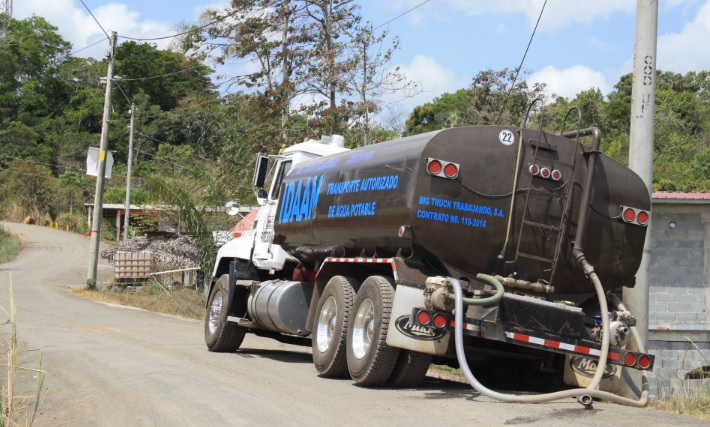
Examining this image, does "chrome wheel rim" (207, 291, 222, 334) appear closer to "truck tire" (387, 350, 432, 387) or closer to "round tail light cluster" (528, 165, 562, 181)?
"truck tire" (387, 350, 432, 387)

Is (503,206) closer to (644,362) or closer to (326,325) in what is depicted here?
(644,362)

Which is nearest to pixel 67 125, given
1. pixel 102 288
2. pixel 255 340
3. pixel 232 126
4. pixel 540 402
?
pixel 232 126

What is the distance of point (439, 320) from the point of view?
7.98m

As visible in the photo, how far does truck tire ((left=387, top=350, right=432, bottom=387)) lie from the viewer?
8.88 meters

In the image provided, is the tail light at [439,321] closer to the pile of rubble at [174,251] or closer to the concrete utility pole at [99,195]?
the pile of rubble at [174,251]

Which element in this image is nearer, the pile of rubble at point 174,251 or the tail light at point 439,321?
the tail light at point 439,321

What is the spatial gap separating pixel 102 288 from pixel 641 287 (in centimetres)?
2424

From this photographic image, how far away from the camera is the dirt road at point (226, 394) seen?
23.5ft

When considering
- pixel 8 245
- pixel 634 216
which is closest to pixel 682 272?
pixel 634 216

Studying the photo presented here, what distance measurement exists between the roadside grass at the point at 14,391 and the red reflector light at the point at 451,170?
4.01 m

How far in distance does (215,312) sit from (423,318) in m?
6.65

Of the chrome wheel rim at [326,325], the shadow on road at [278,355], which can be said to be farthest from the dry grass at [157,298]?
the chrome wheel rim at [326,325]

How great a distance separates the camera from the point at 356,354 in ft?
30.7

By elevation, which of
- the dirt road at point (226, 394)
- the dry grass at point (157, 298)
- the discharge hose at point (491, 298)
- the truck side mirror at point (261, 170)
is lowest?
the dry grass at point (157, 298)
